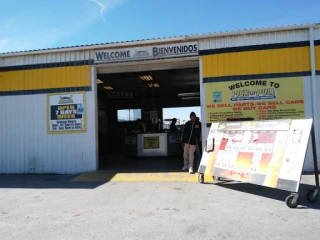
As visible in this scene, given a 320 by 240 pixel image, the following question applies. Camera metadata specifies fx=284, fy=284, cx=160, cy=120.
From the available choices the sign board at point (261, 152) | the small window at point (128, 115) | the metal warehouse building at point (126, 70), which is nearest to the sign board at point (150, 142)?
the metal warehouse building at point (126, 70)

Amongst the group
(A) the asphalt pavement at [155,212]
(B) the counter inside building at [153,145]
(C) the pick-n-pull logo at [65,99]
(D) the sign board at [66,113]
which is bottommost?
(A) the asphalt pavement at [155,212]

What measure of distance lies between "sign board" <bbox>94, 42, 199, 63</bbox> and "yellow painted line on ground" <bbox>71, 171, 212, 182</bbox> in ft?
12.1

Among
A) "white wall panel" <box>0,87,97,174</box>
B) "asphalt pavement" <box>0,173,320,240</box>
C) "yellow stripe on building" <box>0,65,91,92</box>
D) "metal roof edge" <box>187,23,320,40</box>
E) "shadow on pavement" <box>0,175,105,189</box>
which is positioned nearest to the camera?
"asphalt pavement" <box>0,173,320,240</box>

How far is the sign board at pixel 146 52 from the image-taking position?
29.4 ft

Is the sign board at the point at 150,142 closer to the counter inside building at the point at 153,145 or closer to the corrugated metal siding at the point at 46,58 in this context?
the counter inside building at the point at 153,145

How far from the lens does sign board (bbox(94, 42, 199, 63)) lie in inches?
352

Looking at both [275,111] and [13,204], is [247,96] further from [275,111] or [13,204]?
[13,204]

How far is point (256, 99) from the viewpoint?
334 inches

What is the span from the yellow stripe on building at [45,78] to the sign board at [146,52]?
0.69 m

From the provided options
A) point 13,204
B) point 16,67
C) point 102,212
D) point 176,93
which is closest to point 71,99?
point 16,67

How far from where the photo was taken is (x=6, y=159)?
9.87 meters

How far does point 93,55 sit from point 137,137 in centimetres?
509

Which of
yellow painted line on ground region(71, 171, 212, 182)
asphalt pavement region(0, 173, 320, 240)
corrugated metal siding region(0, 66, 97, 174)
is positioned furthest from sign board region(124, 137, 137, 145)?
asphalt pavement region(0, 173, 320, 240)

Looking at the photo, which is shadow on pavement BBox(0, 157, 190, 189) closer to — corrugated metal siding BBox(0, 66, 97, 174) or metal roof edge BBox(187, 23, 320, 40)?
corrugated metal siding BBox(0, 66, 97, 174)
